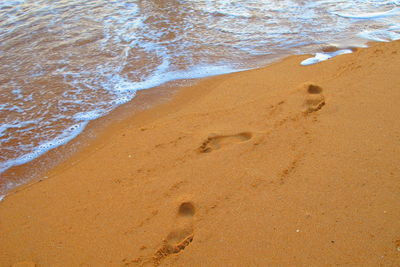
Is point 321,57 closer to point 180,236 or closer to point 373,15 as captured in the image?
point 373,15

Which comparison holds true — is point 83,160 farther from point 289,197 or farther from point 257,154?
point 289,197

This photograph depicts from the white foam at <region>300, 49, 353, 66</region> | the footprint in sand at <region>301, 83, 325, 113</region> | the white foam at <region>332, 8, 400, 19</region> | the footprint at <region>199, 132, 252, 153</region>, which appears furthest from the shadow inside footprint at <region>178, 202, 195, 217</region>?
the white foam at <region>332, 8, 400, 19</region>

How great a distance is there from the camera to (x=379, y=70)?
3.46m

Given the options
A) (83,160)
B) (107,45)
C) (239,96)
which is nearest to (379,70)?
(239,96)

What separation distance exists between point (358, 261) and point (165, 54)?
402 cm

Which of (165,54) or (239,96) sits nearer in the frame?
(239,96)

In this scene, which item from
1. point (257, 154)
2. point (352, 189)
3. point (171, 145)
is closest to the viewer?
point (352, 189)

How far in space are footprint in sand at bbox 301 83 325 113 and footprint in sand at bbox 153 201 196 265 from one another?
1584mm

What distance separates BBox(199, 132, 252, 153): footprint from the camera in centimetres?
274

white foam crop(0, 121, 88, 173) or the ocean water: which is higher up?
the ocean water

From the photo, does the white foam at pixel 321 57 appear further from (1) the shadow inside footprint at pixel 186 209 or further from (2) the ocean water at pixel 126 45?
(1) the shadow inside footprint at pixel 186 209

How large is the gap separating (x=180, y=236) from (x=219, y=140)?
105 cm

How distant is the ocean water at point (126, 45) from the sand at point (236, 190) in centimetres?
78

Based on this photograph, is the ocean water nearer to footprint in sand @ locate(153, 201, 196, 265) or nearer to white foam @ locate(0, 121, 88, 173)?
white foam @ locate(0, 121, 88, 173)
